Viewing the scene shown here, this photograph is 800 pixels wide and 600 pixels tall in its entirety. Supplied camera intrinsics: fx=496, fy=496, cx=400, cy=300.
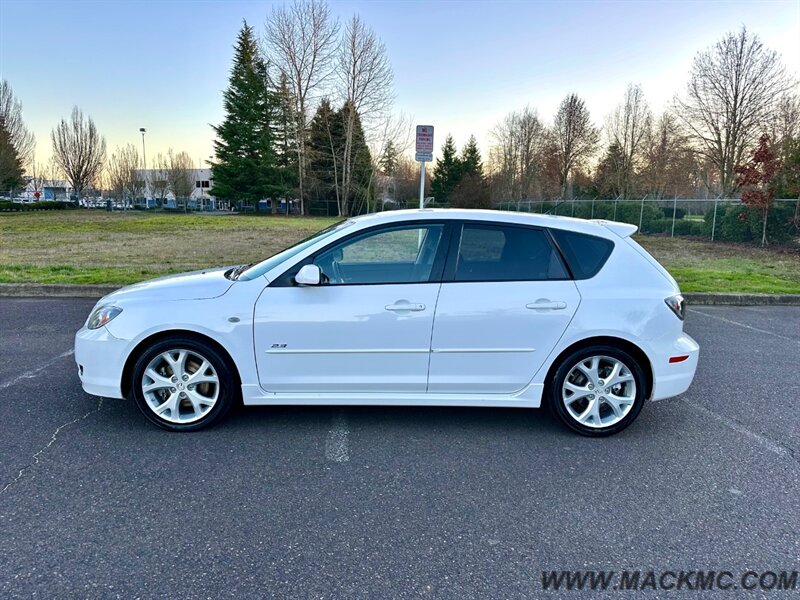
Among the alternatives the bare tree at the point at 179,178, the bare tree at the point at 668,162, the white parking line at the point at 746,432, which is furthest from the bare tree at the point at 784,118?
the bare tree at the point at 179,178

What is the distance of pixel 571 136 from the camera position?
39062 mm

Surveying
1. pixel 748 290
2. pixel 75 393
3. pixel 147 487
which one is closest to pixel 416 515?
pixel 147 487

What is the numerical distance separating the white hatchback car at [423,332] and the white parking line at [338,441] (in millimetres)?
235

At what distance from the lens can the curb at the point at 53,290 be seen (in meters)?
8.01

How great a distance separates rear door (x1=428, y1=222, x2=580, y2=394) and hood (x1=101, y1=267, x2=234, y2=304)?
1.59m

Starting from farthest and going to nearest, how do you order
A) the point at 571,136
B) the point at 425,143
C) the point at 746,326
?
1. the point at 571,136
2. the point at 425,143
3. the point at 746,326

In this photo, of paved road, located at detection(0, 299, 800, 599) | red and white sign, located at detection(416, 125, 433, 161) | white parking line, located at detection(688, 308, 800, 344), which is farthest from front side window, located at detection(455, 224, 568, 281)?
red and white sign, located at detection(416, 125, 433, 161)

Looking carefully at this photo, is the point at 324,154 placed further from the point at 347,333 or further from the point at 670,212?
the point at 347,333

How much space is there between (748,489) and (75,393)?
16.3 feet

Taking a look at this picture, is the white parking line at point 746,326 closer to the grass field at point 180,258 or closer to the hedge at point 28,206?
the grass field at point 180,258

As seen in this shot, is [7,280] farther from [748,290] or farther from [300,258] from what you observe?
[748,290]

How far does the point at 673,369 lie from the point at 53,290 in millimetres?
8861

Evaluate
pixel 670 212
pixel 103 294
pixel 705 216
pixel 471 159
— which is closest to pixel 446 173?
pixel 471 159

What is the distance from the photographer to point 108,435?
11.3 feet
